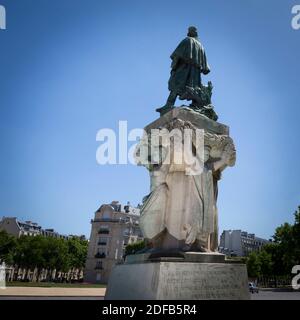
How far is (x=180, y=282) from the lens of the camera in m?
7.23

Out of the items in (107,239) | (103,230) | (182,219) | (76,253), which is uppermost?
(103,230)

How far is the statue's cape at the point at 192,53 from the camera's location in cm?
1091

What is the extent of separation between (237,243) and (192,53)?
131 meters

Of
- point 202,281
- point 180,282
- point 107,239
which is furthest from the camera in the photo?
point 107,239

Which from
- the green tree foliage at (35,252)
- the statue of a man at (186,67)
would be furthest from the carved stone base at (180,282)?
the green tree foliage at (35,252)

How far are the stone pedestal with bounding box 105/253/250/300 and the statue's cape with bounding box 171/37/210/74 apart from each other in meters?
6.33

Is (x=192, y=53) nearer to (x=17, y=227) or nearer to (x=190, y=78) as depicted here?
(x=190, y=78)

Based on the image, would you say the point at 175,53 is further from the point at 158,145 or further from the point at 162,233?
the point at 162,233

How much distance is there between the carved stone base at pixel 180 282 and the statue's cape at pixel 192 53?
6.53 metres

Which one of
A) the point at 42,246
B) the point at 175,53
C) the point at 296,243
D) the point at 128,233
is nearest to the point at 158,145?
the point at 175,53

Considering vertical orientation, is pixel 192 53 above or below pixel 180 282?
above

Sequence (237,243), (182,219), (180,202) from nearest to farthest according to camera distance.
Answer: (182,219) → (180,202) → (237,243)

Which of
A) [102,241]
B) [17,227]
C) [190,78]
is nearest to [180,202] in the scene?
[190,78]

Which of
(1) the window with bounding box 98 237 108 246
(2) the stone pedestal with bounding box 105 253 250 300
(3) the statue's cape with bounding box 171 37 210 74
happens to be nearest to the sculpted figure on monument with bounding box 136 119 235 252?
(2) the stone pedestal with bounding box 105 253 250 300
